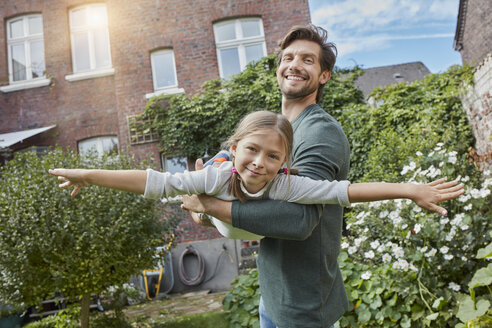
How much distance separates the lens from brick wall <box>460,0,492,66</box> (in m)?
16.4

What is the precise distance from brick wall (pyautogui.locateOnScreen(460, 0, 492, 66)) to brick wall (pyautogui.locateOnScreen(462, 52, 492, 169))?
35.9 feet

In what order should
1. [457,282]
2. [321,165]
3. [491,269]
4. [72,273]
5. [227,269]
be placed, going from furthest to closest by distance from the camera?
1. [227,269]
2. [72,273]
3. [457,282]
4. [491,269]
5. [321,165]

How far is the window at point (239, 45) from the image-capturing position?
33.3ft

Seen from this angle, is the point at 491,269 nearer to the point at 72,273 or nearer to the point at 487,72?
the point at 487,72

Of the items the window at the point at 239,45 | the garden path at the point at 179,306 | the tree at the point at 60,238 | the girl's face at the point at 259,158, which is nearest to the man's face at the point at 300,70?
the girl's face at the point at 259,158

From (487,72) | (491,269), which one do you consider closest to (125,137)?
(487,72)

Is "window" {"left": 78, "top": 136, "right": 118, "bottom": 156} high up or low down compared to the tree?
up

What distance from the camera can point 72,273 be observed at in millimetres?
4809

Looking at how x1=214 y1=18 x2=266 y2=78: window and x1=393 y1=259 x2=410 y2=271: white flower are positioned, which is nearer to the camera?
x1=393 y1=259 x2=410 y2=271: white flower

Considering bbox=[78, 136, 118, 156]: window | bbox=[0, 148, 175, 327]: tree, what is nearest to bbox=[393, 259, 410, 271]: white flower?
bbox=[0, 148, 175, 327]: tree

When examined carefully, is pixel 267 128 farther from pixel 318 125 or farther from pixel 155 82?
pixel 155 82

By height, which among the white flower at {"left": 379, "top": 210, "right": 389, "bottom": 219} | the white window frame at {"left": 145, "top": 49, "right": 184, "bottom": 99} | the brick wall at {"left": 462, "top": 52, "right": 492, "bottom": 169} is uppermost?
the white window frame at {"left": 145, "top": 49, "right": 184, "bottom": 99}

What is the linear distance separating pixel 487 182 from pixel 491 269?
4.51 feet

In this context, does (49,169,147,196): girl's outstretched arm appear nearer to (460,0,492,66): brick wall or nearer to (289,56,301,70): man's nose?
(289,56,301,70): man's nose
